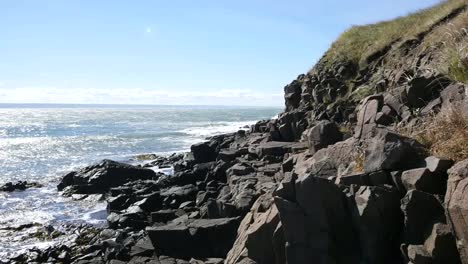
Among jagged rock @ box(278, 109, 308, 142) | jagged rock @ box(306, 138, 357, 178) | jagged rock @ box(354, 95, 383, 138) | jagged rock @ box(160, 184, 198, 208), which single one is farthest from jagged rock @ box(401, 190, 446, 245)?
jagged rock @ box(278, 109, 308, 142)

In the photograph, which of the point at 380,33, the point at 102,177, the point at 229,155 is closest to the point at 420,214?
the point at 229,155

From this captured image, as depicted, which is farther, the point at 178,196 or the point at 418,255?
the point at 178,196

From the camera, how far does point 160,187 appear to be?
70.7 ft

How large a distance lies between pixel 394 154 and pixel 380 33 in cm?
1465

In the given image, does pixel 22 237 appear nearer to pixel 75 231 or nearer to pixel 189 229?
pixel 75 231

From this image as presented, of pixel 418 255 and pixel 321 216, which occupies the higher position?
pixel 321 216

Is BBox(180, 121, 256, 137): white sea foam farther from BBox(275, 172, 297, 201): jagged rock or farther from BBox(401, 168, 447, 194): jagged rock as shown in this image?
BBox(401, 168, 447, 194): jagged rock

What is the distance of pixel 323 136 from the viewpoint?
1123 centimetres

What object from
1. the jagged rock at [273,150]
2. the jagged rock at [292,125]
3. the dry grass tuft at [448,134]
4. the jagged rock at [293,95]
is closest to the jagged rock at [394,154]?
the dry grass tuft at [448,134]

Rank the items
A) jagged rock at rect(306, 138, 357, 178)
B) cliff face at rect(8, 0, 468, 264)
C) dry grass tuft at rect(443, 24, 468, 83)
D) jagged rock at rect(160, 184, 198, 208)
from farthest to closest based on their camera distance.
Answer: jagged rock at rect(160, 184, 198, 208)
jagged rock at rect(306, 138, 357, 178)
dry grass tuft at rect(443, 24, 468, 83)
cliff face at rect(8, 0, 468, 264)

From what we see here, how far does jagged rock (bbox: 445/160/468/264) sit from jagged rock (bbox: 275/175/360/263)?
163 centimetres

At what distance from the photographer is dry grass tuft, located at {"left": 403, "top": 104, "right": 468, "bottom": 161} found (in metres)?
6.41

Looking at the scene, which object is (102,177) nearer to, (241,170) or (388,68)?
(241,170)

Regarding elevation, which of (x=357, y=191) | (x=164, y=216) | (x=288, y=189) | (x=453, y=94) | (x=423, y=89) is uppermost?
(x=423, y=89)
